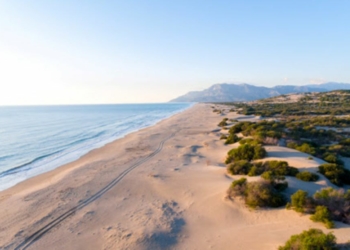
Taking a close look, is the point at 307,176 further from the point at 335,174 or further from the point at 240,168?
the point at 240,168

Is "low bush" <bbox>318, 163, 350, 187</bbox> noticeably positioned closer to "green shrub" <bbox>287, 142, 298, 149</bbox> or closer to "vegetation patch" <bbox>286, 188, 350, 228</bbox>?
"vegetation patch" <bbox>286, 188, 350, 228</bbox>

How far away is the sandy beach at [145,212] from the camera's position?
7.26m

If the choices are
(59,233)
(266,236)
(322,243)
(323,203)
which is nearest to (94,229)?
(59,233)

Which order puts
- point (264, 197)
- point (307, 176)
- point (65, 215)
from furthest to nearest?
1. point (307, 176)
2. point (65, 215)
3. point (264, 197)

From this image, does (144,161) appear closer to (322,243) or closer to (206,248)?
(206,248)

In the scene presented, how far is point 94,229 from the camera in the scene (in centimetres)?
827

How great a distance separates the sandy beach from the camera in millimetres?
7262

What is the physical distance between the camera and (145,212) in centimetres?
934

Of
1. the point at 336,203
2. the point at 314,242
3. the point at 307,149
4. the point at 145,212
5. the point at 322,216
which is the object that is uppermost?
the point at 314,242

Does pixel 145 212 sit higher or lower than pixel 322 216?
lower

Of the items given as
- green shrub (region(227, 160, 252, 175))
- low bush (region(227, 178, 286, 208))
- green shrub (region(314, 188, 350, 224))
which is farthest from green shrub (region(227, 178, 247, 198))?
green shrub (region(227, 160, 252, 175))

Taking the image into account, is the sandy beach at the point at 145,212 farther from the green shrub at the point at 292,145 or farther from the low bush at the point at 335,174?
the green shrub at the point at 292,145

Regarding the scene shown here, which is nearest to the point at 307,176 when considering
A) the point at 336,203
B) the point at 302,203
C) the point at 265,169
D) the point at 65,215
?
the point at 265,169

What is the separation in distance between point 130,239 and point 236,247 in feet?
10.2
